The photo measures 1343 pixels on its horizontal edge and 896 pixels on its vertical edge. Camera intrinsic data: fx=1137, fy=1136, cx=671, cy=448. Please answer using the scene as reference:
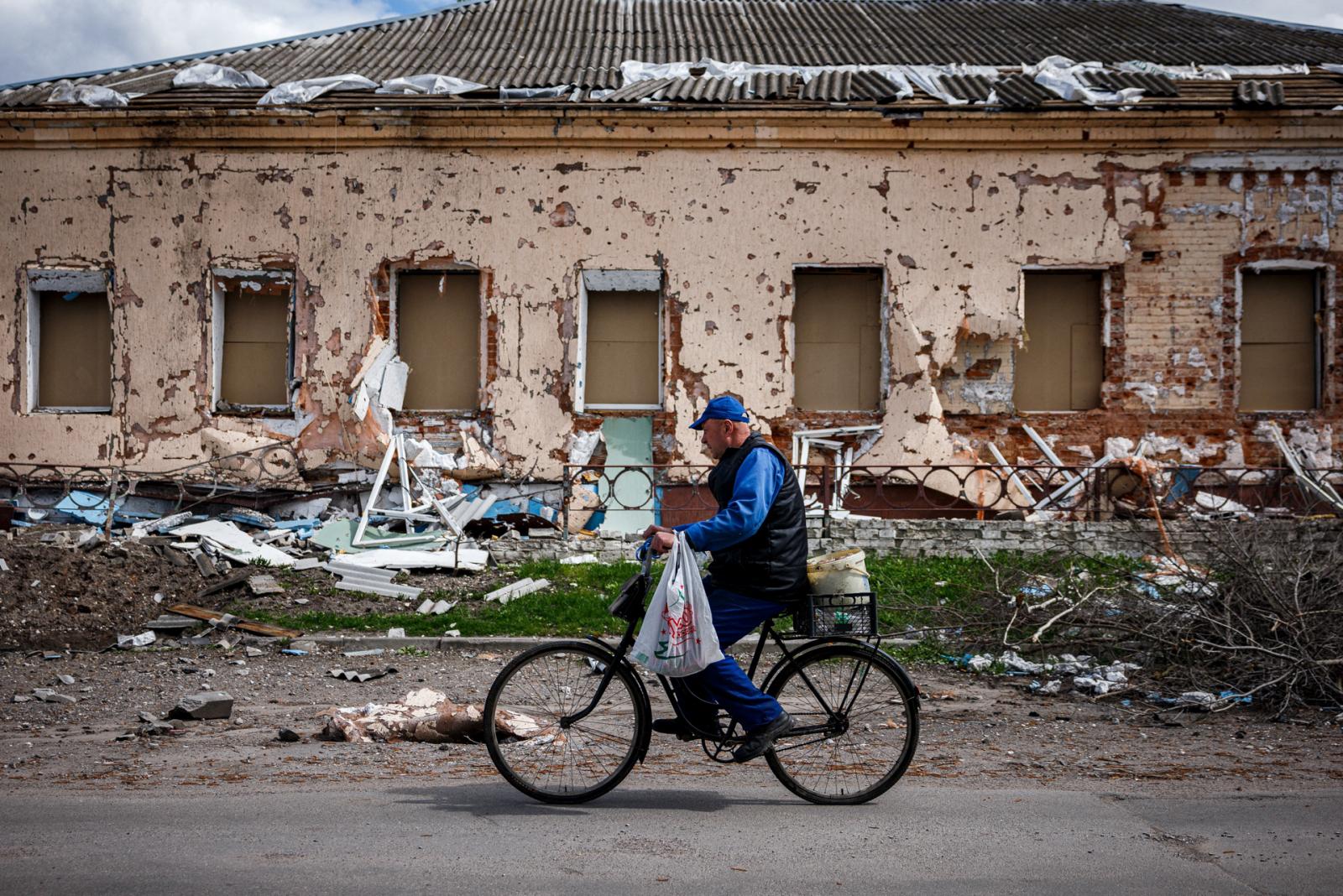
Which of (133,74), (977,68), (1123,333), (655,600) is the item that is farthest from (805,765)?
(133,74)

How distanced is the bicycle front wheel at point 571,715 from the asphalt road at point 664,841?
4.7 inches

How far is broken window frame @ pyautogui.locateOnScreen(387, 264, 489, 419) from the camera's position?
45.0 ft

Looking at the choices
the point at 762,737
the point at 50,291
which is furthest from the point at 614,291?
the point at 762,737

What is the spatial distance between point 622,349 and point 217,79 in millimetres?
5965

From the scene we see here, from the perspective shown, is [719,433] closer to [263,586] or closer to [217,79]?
[263,586]

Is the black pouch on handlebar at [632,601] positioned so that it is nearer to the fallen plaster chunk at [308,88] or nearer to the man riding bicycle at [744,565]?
the man riding bicycle at [744,565]

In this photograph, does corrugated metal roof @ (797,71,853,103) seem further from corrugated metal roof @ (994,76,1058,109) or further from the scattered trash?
the scattered trash

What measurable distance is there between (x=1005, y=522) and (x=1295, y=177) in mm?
5766

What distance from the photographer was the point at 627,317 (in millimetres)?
13969

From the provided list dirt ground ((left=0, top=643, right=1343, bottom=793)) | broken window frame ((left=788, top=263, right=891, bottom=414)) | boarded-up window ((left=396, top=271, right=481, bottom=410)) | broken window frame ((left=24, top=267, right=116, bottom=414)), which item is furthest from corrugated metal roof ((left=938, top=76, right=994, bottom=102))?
broken window frame ((left=24, top=267, right=116, bottom=414))

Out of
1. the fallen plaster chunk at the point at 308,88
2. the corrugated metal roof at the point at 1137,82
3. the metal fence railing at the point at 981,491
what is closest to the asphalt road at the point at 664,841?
the metal fence railing at the point at 981,491

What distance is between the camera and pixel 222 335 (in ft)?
46.2

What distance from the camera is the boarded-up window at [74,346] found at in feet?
46.5

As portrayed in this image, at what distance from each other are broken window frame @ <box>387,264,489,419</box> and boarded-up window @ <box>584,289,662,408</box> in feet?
4.13
